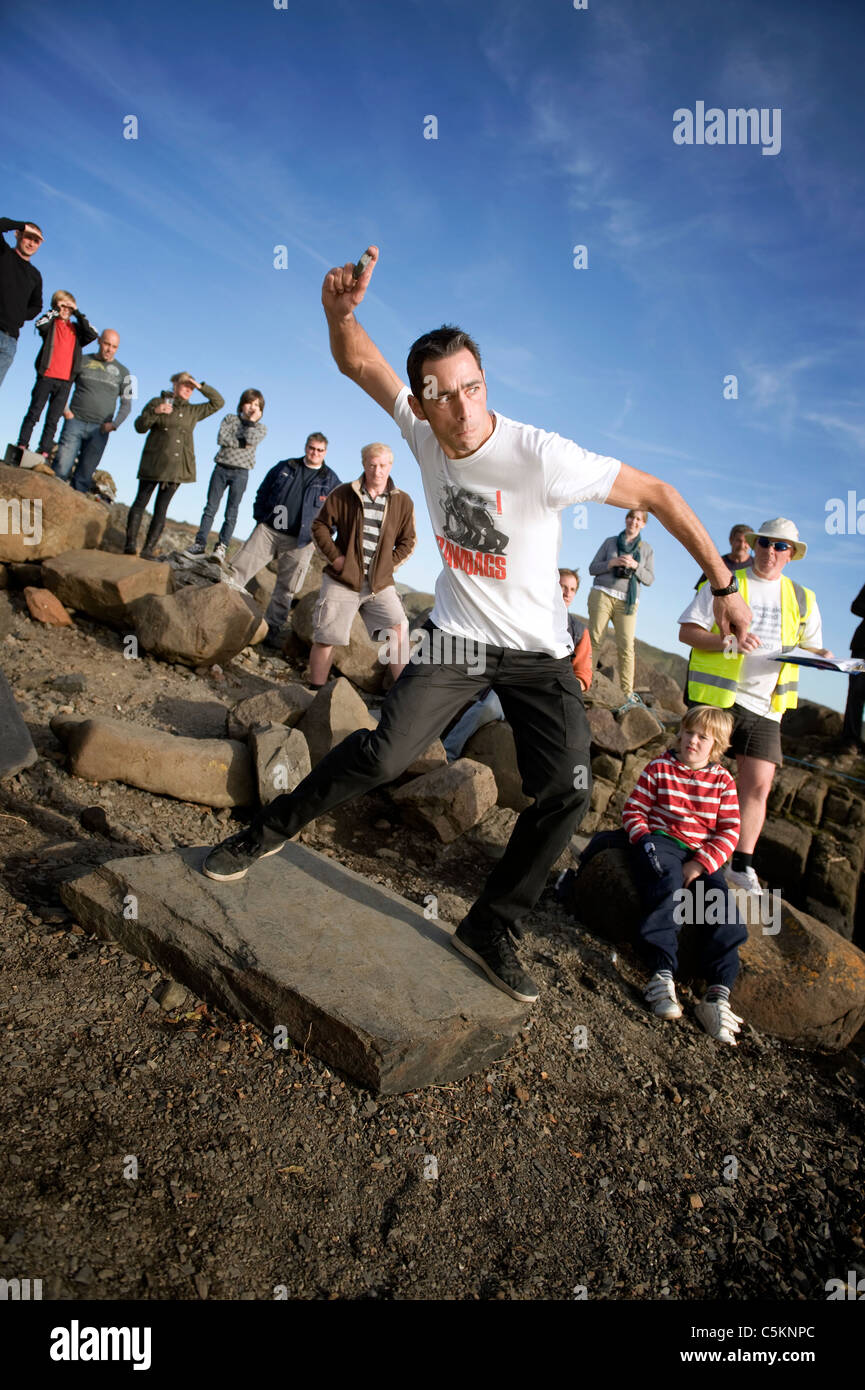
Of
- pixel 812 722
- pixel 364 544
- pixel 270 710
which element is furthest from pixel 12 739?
Answer: pixel 812 722

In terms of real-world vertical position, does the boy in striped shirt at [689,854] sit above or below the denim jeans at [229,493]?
below

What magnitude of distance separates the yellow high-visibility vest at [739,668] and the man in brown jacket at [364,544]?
9.74 feet

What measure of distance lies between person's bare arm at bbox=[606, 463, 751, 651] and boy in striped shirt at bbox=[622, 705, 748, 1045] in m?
1.78

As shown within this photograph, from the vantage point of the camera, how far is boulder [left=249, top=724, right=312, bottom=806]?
5375 millimetres

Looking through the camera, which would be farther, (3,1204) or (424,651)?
(424,651)

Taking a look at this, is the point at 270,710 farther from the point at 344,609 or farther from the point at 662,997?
the point at 662,997

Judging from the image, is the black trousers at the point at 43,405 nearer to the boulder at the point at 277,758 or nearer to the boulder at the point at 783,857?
the boulder at the point at 277,758

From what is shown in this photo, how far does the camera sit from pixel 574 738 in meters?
3.25

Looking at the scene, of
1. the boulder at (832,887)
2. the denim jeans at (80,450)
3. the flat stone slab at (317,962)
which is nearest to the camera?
the flat stone slab at (317,962)

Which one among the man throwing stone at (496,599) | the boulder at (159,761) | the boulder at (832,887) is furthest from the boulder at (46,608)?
the boulder at (832,887)

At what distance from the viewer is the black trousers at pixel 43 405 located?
9.34m

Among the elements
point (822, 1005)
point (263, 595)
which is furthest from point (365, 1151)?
point (263, 595)

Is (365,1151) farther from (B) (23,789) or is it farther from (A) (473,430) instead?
(B) (23,789)

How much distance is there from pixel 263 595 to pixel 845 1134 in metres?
8.36
